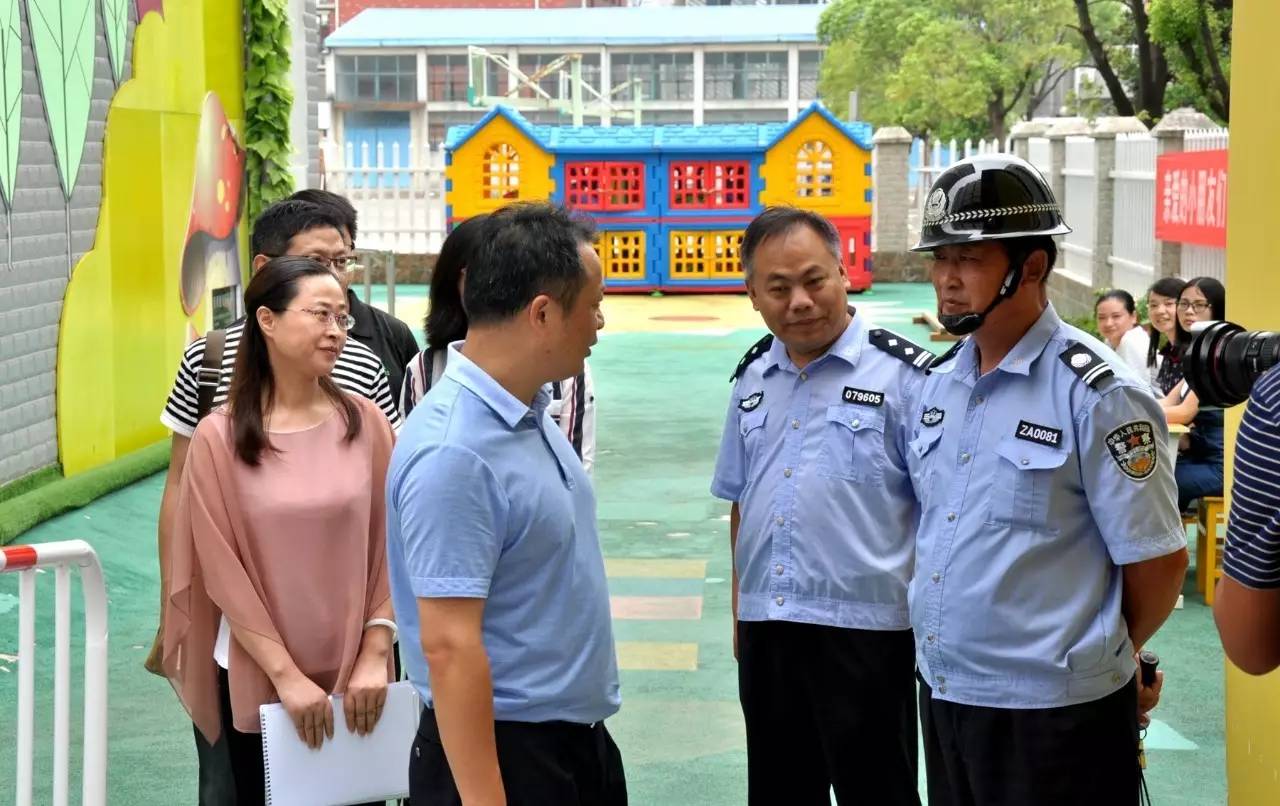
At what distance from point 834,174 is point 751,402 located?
17.5m

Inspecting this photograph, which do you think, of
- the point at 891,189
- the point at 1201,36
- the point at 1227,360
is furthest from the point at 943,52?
the point at 1227,360

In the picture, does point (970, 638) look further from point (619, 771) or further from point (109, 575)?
point (109, 575)

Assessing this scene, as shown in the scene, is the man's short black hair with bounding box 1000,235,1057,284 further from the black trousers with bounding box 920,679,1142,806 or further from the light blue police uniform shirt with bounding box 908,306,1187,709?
the black trousers with bounding box 920,679,1142,806

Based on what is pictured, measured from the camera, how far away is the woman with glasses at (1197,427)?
7.19m

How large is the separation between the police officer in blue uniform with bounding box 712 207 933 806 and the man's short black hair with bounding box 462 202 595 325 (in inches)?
43.4

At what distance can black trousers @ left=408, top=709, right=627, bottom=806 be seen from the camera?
2561 millimetres

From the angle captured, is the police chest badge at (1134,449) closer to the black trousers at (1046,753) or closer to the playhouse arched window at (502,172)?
the black trousers at (1046,753)

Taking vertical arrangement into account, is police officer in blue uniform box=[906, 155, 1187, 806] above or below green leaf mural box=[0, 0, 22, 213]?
below

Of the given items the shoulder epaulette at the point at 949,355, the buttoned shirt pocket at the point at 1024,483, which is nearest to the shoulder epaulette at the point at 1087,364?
the buttoned shirt pocket at the point at 1024,483

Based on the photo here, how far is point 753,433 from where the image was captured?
3.73m

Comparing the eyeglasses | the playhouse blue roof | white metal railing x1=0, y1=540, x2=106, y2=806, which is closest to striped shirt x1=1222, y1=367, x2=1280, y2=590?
the eyeglasses

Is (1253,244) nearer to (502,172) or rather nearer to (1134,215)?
(1134,215)

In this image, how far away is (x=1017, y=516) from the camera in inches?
116

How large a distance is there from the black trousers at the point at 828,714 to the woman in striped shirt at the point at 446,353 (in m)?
0.59
